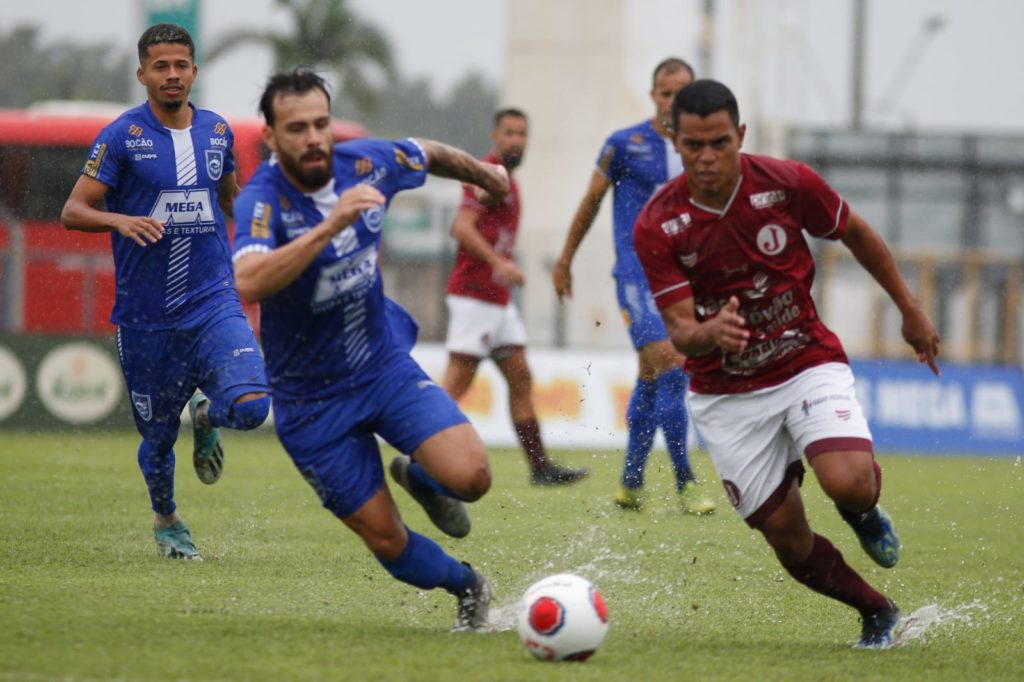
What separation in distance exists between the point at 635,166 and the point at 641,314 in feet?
3.05

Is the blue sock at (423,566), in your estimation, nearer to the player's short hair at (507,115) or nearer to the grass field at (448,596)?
the grass field at (448,596)

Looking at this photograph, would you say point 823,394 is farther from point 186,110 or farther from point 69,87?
point 69,87

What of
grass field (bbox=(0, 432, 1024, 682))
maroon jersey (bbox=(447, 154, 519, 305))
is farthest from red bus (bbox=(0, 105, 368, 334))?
grass field (bbox=(0, 432, 1024, 682))

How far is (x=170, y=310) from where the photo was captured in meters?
7.65

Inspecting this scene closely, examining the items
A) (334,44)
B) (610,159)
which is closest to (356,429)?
(610,159)

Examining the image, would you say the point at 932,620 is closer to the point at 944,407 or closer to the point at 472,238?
the point at 472,238

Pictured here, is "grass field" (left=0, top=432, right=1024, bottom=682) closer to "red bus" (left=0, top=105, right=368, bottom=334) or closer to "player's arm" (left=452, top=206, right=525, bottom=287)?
"player's arm" (left=452, top=206, right=525, bottom=287)

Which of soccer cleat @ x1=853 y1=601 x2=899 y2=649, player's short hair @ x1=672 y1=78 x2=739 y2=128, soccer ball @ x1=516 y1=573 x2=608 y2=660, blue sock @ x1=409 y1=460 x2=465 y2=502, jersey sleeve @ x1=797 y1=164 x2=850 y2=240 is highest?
player's short hair @ x1=672 y1=78 x2=739 y2=128

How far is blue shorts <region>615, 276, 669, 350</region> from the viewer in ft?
31.5

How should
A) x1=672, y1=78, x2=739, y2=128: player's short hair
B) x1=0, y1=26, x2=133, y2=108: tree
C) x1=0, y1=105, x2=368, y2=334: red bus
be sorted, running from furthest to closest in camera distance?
x1=0, y1=26, x2=133, y2=108: tree < x1=0, y1=105, x2=368, y2=334: red bus < x1=672, y1=78, x2=739, y2=128: player's short hair

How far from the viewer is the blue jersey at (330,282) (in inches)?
218

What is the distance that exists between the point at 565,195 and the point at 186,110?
2511 cm

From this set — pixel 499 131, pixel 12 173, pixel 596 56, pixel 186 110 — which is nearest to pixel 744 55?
pixel 596 56

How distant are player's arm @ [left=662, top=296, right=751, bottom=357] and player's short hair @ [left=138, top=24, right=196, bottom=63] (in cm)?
315
